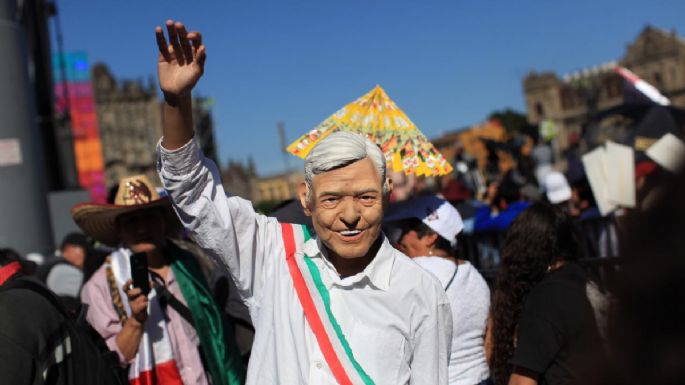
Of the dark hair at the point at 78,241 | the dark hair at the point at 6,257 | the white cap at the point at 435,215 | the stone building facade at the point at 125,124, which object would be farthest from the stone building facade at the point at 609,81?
the dark hair at the point at 6,257

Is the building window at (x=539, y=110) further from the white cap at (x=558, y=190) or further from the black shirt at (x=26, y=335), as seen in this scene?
the black shirt at (x=26, y=335)

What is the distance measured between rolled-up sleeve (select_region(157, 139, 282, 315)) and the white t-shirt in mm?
1309

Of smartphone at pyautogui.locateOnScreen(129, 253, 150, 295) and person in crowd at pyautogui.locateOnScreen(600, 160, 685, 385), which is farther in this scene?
smartphone at pyautogui.locateOnScreen(129, 253, 150, 295)

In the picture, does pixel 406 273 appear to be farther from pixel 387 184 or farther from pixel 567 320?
pixel 567 320

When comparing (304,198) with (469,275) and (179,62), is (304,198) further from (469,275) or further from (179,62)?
(469,275)

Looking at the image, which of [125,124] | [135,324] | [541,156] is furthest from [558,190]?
[125,124]

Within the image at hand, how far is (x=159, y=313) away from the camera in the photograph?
12.5 ft

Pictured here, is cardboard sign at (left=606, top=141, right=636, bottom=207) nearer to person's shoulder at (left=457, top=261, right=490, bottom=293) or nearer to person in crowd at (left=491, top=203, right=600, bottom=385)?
person's shoulder at (left=457, top=261, right=490, bottom=293)

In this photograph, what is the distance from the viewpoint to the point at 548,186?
8297mm

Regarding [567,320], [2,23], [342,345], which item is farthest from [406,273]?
[2,23]

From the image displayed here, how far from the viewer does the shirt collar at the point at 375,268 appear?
8.17 ft

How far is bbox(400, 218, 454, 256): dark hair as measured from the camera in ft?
12.7

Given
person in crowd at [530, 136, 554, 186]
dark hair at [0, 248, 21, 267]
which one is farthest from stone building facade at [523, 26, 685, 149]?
dark hair at [0, 248, 21, 267]

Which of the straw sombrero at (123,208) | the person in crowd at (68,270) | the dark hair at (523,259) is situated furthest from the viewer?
the person in crowd at (68,270)
